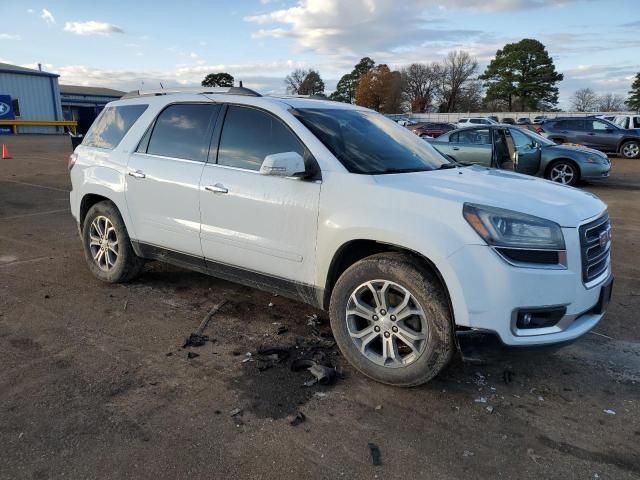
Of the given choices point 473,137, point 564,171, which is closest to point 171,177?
point 473,137

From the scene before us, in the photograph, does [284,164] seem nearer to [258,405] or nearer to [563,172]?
[258,405]

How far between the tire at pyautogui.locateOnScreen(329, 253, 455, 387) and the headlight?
44 cm

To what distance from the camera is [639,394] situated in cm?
335

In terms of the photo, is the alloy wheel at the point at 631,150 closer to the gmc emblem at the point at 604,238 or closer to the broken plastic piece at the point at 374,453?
the gmc emblem at the point at 604,238

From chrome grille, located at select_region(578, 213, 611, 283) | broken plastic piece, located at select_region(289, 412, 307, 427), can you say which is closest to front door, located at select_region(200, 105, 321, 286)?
broken plastic piece, located at select_region(289, 412, 307, 427)

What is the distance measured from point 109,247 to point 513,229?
3.90m

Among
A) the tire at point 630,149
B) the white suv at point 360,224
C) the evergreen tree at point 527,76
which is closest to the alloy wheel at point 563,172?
the white suv at point 360,224

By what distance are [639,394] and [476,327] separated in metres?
1.36

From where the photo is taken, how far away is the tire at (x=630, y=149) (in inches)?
850

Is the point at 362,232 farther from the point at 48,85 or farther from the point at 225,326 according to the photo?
the point at 48,85

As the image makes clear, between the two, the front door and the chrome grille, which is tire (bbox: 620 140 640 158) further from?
the front door

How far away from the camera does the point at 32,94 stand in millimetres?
43000

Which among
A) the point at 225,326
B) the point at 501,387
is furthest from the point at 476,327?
the point at 225,326

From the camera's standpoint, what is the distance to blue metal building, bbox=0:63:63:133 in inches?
1622
